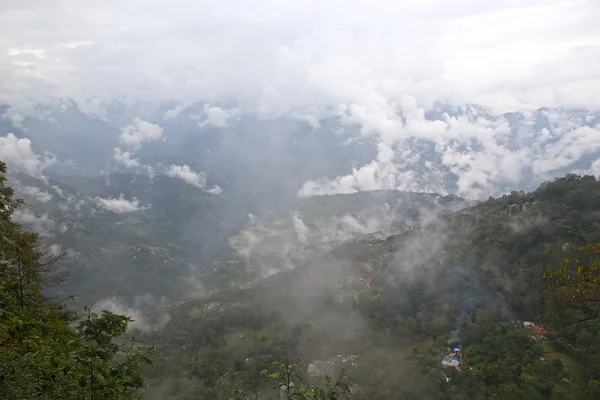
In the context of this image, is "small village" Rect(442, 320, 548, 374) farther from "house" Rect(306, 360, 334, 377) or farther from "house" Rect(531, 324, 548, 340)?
"house" Rect(306, 360, 334, 377)

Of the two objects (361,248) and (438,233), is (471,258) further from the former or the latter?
(361,248)

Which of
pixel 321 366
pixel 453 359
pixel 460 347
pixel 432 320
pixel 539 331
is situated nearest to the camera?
pixel 539 331

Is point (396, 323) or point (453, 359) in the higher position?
point (453, 359)

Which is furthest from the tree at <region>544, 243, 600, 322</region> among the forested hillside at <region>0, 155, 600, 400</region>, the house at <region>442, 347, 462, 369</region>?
the house at <region>442, 347, 462, 369</region>

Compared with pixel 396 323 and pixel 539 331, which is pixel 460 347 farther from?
pixel 396 323

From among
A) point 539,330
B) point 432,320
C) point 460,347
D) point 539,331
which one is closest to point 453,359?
point 460,347

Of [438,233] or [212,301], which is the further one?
[212,301]

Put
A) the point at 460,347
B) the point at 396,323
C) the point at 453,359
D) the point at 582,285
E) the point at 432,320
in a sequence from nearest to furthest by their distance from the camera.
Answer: the point at 582,285 < the point at 453,359 < the point at 460,347 < the point at 432,320 < the point at 396,323

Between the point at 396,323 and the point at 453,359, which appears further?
the point at 396,323

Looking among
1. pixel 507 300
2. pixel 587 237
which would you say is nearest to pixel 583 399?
pixel 507 300
